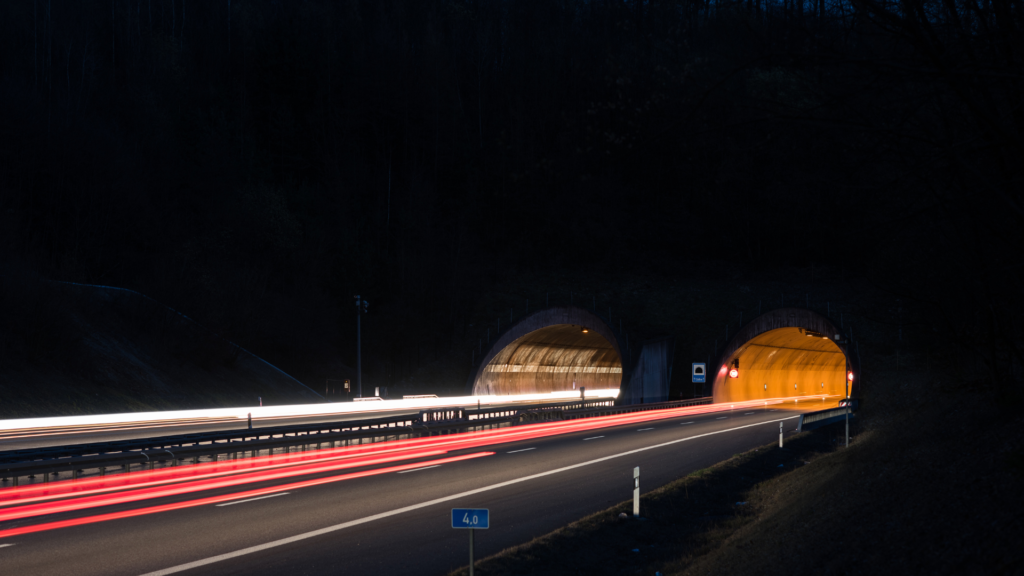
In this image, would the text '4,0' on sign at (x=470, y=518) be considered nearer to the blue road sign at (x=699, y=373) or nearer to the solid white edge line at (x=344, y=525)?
the solid white edge line at (x=344, y=525)

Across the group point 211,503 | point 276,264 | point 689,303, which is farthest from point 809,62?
point 276,264

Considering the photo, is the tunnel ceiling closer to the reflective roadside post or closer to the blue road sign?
the blue road sign

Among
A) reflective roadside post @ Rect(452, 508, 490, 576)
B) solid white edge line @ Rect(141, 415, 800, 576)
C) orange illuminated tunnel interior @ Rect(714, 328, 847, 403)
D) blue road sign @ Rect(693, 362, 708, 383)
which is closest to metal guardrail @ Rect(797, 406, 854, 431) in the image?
blue road sign @ Rect(693, 362, 708, 383)

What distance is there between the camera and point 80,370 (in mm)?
44125

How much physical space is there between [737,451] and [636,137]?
21441mm

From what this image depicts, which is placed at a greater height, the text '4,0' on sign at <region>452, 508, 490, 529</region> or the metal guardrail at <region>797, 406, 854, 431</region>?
the text '4,0' on sign at <region>452, 508, 490, 529</region>

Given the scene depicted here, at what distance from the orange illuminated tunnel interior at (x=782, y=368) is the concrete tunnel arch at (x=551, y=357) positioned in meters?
8.06

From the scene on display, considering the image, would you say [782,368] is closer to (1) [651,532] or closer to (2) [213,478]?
(2) [213,478]

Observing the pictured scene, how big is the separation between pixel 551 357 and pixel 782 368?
20501mm

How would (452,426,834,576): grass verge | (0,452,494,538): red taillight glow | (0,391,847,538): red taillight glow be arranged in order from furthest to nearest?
(0,391,847,538): red taillight glow, (0,452,494,538): red taillight glow, (452,426,834,576): grass verge

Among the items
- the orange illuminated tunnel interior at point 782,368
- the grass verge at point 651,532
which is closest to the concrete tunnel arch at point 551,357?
the orange illuminated tunnel interior at point 782,368

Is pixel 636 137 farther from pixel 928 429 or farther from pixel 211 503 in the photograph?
pixel 928 429

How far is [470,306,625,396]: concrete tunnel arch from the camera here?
53.3 meters

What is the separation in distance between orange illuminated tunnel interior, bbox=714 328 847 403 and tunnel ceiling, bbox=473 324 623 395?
9.99 meters
